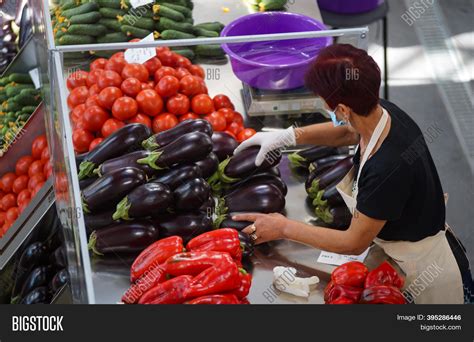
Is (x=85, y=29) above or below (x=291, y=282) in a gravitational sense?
above

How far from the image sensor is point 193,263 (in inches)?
114

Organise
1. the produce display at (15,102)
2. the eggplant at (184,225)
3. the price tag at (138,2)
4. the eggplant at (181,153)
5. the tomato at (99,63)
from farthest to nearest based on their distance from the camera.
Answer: the price tag at (138,2), the tomato at (99,63), the produce display at (15,102), the eggplant at (181,153), the eggplant at (184,225)

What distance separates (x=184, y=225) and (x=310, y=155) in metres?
0.93

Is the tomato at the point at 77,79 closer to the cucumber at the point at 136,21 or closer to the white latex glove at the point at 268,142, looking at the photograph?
the cucumber at the point at 136,21

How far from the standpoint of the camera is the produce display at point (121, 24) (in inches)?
199

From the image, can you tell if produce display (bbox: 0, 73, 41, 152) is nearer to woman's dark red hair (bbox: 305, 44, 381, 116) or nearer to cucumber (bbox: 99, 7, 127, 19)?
cucumber (bbox: 99, 7, 127, 19)

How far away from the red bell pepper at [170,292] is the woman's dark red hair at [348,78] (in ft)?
3.31

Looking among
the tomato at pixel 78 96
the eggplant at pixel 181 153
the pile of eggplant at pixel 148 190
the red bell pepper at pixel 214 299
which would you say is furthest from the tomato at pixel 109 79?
the red bell pepper at pixel 214 299

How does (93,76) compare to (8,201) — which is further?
(93,76)

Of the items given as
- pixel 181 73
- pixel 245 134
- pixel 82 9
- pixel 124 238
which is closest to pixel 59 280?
pixel 124 238

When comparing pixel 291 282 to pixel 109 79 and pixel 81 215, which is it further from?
pixel 109 79

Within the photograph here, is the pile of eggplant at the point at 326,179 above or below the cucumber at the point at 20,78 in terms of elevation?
below

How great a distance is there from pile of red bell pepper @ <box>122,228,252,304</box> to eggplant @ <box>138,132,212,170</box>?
1.47 feet

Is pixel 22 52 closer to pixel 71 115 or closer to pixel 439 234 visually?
pixel 71 115
